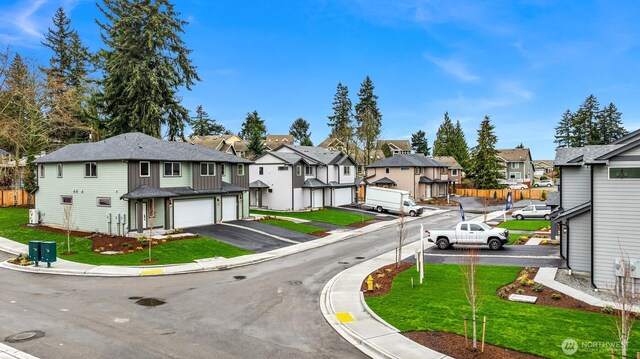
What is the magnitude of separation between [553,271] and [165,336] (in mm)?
18373

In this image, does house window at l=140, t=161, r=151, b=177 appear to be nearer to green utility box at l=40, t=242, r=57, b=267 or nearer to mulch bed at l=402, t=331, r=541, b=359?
green utility box at l=40, t=242, r=57, b=267

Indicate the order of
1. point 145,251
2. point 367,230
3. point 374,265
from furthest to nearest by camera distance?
point 367,230
point 145,251
point 374,265

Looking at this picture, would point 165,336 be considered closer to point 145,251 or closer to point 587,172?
point 145,251

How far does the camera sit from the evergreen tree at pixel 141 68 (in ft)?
166

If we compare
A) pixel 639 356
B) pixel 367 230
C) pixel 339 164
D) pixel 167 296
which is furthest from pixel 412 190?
pixel 639 356

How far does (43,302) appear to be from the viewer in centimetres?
1631

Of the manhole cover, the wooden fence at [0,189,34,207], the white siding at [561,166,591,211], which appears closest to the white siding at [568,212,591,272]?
the white siding at [561,166,591,211]

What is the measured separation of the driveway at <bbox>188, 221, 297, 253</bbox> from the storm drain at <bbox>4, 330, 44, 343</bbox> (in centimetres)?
1567

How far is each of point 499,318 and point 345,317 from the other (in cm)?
514

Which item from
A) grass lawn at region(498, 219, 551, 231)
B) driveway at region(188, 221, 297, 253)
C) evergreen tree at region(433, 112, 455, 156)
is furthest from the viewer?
evergreen tree at region(433, 112, 455, 156)

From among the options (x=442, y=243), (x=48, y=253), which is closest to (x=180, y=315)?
(x=48, y=253)

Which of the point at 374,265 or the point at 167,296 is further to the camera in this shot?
the point at 374,265

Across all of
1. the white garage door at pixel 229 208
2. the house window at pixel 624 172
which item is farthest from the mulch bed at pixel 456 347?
the white garage door at pixel 229 208

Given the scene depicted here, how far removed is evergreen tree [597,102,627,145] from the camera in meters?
89.6
